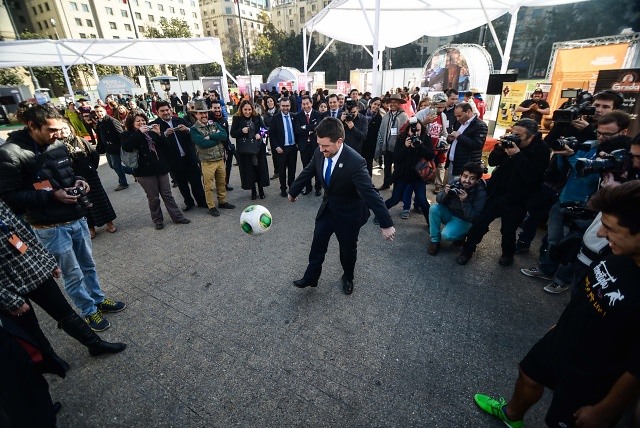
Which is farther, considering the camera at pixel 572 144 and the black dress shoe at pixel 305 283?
the black dress shoe at pixel 305 283

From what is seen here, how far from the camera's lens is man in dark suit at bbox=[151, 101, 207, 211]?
5398 millimetres

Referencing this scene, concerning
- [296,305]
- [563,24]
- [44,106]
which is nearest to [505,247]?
[296,305]

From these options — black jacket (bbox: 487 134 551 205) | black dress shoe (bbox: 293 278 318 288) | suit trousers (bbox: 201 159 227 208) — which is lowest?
black dress shoe (bbox: 293 278 318 288)

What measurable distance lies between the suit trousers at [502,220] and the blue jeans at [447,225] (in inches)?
6.4

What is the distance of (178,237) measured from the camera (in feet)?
17.0

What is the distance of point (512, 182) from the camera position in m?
3.86

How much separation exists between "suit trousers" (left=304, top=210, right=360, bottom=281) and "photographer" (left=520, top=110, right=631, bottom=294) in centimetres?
206

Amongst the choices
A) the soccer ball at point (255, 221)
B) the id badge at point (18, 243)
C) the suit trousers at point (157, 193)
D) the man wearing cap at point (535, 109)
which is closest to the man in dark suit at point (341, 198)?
the soccer ball at point (255, 221)

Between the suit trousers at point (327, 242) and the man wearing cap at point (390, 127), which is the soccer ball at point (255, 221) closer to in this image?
the suit trousers at point (327, 242)

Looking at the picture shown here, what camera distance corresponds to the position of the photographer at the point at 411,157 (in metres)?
4.92

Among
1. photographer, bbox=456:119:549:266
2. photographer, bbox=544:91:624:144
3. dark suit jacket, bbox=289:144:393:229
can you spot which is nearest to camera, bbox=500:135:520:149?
photographer, bbox=456:119:549:266

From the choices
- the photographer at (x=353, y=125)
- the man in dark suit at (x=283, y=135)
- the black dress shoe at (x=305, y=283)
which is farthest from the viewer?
the man in dark suit at (x=283, y=135)

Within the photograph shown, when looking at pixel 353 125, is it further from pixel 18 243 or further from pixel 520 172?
pixel 18 243

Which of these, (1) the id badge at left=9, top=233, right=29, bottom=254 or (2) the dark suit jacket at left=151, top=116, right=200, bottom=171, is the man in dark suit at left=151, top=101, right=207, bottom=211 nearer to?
(2) the dark suit jacket at left=151, top=116, right=200, bottom=171
